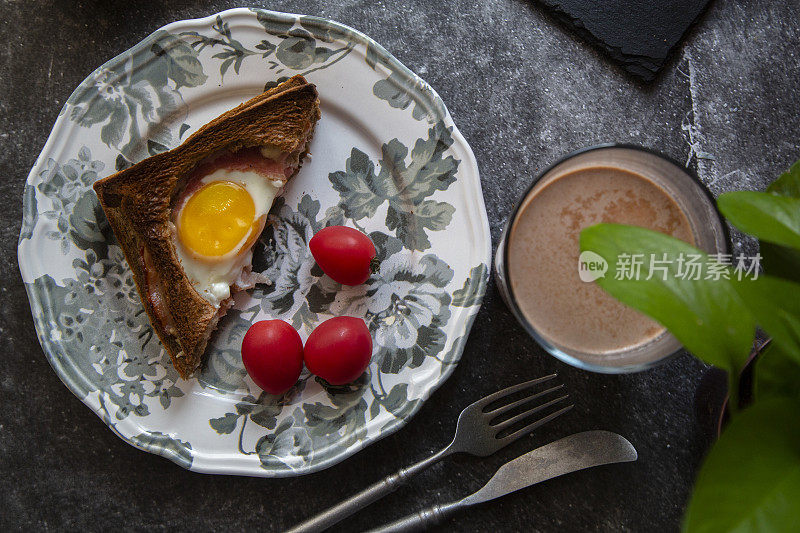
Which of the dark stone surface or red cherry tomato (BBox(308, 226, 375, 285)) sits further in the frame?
the dark stone surface

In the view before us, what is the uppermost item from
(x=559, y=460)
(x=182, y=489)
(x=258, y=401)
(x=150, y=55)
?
(x=150, y=55)

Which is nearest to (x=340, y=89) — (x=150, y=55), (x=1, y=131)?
(x=150, y=55)

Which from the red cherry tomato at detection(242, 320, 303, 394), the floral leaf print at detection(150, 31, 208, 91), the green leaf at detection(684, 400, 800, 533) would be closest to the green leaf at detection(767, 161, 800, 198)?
the green leaf at detection(684, 400, 800, 533)

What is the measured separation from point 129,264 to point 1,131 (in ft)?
1.80

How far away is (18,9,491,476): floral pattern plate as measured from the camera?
1428 millimetres

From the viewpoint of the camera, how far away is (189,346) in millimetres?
1438

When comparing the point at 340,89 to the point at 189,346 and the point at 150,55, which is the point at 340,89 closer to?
the point at 150,55

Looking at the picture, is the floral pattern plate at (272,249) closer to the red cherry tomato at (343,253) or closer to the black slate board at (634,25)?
the red cherry tomato at (343,253)

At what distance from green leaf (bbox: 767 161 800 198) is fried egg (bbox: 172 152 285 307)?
1.09 m

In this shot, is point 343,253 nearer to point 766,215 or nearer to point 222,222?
point 222,222

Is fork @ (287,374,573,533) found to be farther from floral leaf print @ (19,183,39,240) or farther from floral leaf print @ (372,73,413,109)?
floral leaf print @ (19,183,39,240)

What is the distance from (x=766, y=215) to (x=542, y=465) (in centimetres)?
87

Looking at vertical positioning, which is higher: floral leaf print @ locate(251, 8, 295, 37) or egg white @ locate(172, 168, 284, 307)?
floral leaf print @ locate(251, 8, 295, 37)

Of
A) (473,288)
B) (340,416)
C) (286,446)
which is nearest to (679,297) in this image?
(473,288)
